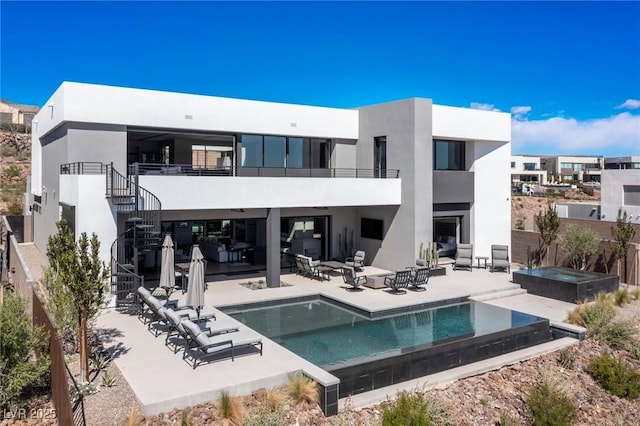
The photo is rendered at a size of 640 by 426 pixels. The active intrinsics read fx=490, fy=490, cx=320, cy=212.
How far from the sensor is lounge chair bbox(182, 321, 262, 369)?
9.65 metres

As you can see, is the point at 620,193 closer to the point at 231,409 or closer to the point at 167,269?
the point at 167,269

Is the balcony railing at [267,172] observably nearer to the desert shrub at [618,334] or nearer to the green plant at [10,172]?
the desert shrub at [618,334]

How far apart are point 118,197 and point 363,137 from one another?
11246 mm

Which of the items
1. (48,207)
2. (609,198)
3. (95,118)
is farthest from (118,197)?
(609,198)

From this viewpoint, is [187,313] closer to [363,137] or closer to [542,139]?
[363,137]

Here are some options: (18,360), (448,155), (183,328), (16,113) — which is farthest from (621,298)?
(16,113)

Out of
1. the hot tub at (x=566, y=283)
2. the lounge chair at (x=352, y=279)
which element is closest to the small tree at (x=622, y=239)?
the hot tub at (x=566, y=283)

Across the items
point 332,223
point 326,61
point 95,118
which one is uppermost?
point 326,61

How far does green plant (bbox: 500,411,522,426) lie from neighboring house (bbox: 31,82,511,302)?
9488 mm

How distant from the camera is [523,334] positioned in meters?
12.2

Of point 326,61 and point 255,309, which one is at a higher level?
point 326,61

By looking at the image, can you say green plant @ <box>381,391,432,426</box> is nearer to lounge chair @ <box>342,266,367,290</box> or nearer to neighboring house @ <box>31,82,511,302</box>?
lounge chair @ <box>342,266,367,290</box>

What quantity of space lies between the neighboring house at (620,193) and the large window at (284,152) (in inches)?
773

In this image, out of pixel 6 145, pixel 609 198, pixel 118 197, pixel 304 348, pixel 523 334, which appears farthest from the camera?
pixel 6 145
